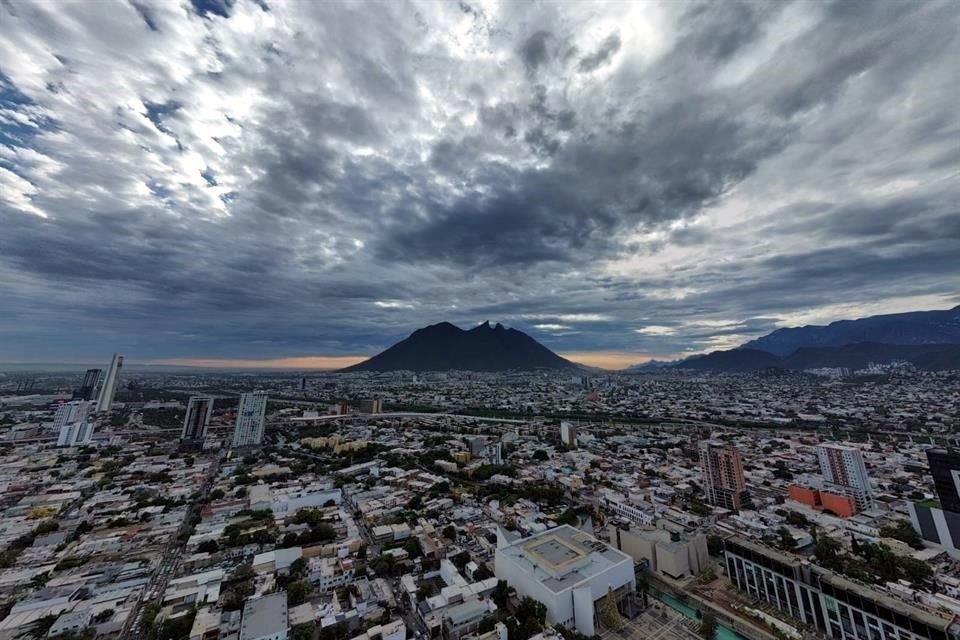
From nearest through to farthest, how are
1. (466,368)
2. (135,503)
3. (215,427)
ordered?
1. (135,503)
2. (215,427)
3. (466,368)

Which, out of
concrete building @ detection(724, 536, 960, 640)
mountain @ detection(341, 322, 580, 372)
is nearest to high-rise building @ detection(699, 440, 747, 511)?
concrete building @ detection(724, 536, 960, 640)

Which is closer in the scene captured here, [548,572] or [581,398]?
[548,572]

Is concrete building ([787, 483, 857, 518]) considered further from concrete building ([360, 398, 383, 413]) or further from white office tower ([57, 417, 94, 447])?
white office tower ([57, 417, 94, 447])

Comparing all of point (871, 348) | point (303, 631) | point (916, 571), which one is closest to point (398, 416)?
point (303, 631)

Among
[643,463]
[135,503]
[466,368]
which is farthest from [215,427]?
[466,368]

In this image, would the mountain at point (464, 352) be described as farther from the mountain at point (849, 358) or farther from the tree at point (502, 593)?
the tree at point (502, 593)

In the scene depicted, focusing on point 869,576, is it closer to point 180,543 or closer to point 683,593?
point 683,593

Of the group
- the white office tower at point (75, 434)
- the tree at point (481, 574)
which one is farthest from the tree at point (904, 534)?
the white office tower at point (75, 434)
